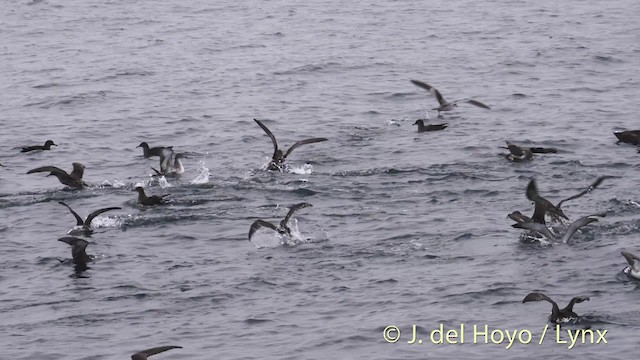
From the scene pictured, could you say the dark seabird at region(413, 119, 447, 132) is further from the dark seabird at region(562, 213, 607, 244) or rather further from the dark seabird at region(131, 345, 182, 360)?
the dark seabird at region(131, 345, 182, 360)

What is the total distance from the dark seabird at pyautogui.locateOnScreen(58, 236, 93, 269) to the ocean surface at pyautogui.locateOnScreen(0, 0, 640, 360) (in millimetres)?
348

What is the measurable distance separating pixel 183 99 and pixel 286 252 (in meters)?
14.9

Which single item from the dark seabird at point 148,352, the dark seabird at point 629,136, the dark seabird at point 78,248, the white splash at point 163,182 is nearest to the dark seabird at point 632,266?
the dark seabird at point 148,352

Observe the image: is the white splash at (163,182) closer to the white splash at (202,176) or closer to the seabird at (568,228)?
the white splash at (202,176)

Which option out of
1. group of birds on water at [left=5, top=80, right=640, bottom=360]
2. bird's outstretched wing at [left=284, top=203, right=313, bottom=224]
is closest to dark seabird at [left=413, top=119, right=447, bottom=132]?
group of birds on water at [left=5, top=80, right=640, bottom=360]

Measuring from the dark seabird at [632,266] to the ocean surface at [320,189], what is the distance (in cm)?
18

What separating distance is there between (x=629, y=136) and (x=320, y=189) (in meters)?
7.46

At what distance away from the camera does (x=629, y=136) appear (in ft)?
86.9

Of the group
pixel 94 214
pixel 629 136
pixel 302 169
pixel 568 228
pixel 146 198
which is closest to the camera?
pixel 568 228

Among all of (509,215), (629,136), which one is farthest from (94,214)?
(629,136)

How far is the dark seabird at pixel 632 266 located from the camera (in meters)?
18.0

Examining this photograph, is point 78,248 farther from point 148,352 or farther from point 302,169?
point 302,169

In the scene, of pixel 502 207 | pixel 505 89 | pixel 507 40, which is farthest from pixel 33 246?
pixel 507 40

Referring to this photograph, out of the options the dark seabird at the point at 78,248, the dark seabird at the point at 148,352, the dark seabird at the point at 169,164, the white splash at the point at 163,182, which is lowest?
the white splash at the point at 163,182
